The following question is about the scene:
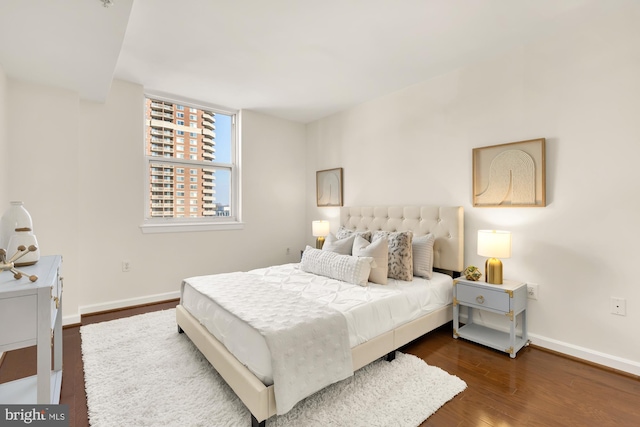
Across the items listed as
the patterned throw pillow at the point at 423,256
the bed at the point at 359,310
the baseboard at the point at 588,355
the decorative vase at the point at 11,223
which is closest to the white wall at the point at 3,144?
the decorative vase at the point at 11,223

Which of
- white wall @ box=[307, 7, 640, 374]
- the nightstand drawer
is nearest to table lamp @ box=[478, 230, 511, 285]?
the nightstand drawer

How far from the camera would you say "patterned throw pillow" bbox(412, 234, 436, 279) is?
2930 mm

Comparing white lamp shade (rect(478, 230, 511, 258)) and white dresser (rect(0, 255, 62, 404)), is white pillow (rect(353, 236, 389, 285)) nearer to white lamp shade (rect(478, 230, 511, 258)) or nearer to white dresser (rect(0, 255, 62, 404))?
white lamp shade (rect(478, 230, 511, 258))

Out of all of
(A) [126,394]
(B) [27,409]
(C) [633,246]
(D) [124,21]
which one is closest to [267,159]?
(D) [124,21]

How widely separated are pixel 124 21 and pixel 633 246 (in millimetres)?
3853

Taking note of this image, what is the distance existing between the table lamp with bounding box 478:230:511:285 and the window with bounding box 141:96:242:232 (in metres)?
3.17

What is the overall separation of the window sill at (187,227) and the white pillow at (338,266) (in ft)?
5.22

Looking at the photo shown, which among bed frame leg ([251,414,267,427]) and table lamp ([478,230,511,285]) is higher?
table lamp ([478,230,511,285])

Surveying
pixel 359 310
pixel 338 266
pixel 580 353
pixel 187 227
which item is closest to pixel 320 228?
pixel 338 266

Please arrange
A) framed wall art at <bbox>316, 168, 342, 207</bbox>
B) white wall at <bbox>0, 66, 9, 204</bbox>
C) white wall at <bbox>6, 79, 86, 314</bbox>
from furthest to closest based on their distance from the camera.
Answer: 1. framed wall art at <bbox>316, 168, 342, 207</bbox>
2. white wall at <bbox>6, 79, 86, 314</bbox>
3. white wall at <bbox>0, 66, 9, 204</bbox>

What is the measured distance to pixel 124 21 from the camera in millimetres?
1928

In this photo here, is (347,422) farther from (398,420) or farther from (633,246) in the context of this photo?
(633,246)

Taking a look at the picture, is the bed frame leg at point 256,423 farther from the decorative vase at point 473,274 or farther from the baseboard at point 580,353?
the baseboard at point 580,353

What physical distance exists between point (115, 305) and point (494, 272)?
4.01 metres
